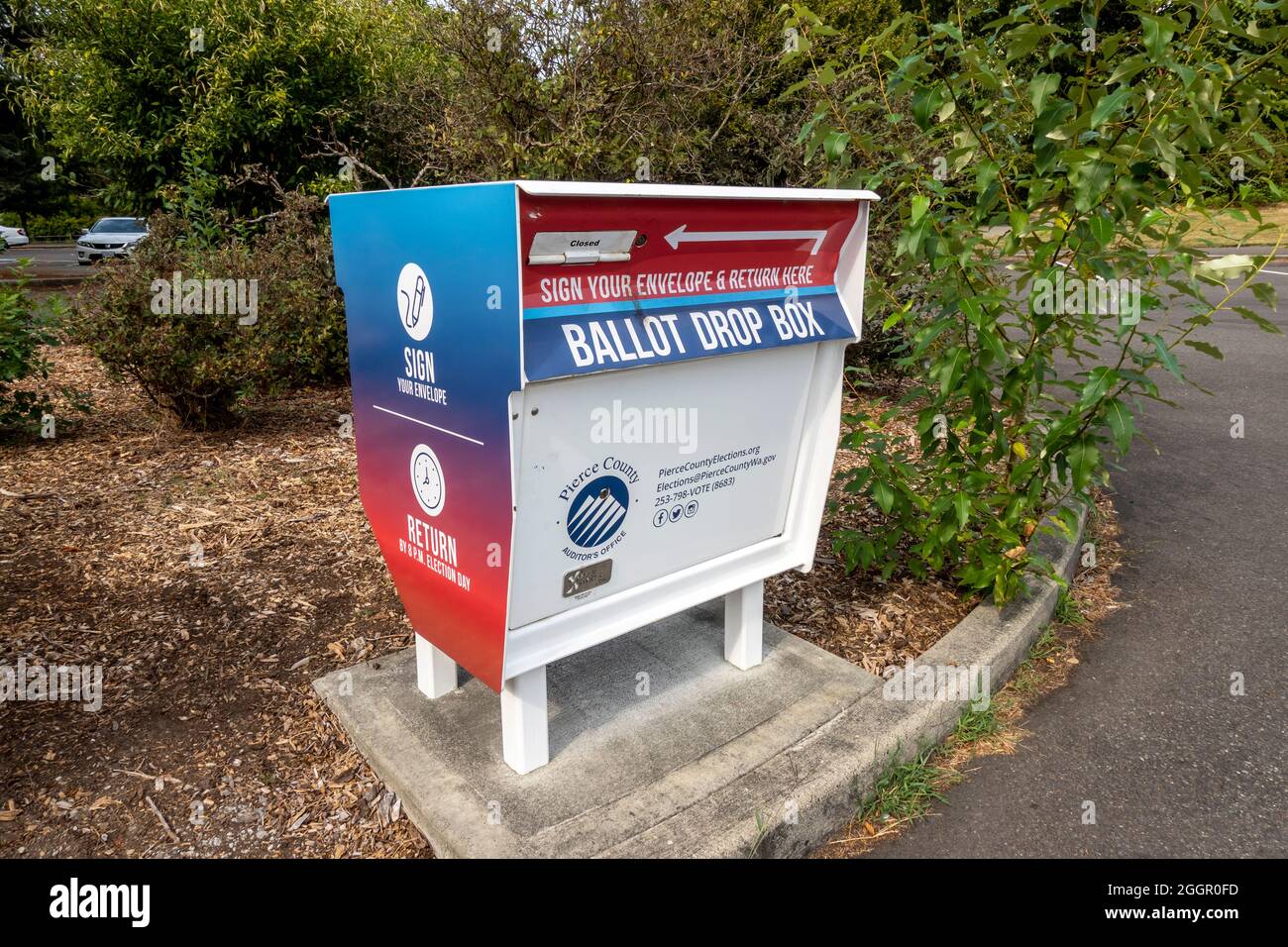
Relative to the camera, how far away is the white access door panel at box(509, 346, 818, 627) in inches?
97.3

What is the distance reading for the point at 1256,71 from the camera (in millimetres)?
3041

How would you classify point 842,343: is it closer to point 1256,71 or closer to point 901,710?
point 901,710

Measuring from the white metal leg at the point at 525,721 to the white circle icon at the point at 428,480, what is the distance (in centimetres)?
58

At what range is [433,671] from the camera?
3.17m

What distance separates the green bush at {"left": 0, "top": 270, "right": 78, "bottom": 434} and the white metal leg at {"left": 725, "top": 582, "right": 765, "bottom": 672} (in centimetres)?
479

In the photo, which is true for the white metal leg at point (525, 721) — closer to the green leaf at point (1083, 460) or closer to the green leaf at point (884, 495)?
the green leaf at point (884, 495)

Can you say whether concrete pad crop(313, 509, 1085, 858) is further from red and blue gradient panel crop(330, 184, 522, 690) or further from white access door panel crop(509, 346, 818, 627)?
white access door panel crop(509, 346, 818, 627)

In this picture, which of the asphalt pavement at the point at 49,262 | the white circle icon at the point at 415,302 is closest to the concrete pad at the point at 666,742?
the white circle icon at the point at 415,302

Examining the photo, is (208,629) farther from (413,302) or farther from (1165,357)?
(1165,357)

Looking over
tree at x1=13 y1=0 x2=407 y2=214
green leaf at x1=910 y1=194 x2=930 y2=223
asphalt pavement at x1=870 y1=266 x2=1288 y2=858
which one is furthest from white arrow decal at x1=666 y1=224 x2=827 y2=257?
tree at x1=13 y1=0 x2=407 y2=214

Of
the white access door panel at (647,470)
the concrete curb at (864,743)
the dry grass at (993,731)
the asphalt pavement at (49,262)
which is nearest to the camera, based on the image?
the white access door panel at (647,470)

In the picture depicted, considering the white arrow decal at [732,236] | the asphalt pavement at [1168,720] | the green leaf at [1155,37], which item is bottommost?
the asphalt pavement at [1168,720]

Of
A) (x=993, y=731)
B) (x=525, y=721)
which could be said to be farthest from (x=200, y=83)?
(x=993, y=731)

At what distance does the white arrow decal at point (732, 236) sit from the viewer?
2.48 meters
